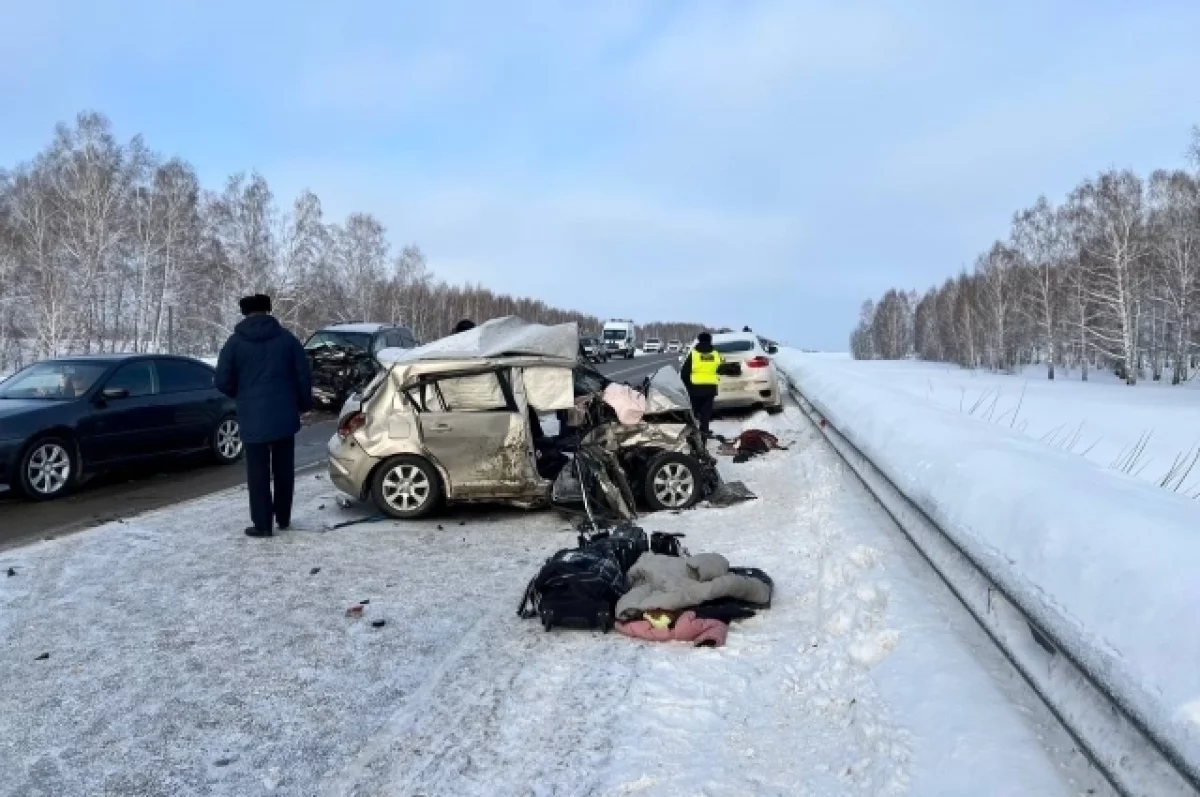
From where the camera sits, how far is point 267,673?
4379 mm

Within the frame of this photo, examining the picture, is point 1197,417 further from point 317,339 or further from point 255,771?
point 255,771

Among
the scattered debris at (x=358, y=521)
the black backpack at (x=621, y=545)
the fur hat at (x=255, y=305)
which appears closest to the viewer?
the black backpack at (x=621, y=545)

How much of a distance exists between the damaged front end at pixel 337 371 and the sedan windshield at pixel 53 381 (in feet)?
25.8

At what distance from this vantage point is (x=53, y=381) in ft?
32.5

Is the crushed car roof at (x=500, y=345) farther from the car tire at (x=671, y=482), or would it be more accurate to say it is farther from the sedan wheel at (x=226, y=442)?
the sedan wheel at (x=226, y=442)

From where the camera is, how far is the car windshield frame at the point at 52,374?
9672 millimetres

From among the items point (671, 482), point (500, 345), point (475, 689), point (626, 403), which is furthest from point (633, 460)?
point (475, 689)

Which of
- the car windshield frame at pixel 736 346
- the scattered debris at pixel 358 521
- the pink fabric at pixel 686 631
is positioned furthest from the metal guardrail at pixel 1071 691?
the car windshield frame at pixel 736 346

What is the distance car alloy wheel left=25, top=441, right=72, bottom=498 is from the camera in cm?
905

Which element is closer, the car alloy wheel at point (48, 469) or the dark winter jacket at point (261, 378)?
the dark winter jacket at point (261, 378)

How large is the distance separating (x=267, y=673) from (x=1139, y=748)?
3.90 m

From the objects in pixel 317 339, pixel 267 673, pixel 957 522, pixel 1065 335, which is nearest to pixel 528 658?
pixel 267 673

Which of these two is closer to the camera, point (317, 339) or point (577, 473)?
point (577, 473)

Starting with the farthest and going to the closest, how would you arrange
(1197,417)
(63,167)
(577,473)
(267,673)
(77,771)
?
(63,167) → (1197,417) → (577,473) → (267,673) → (77,771)
